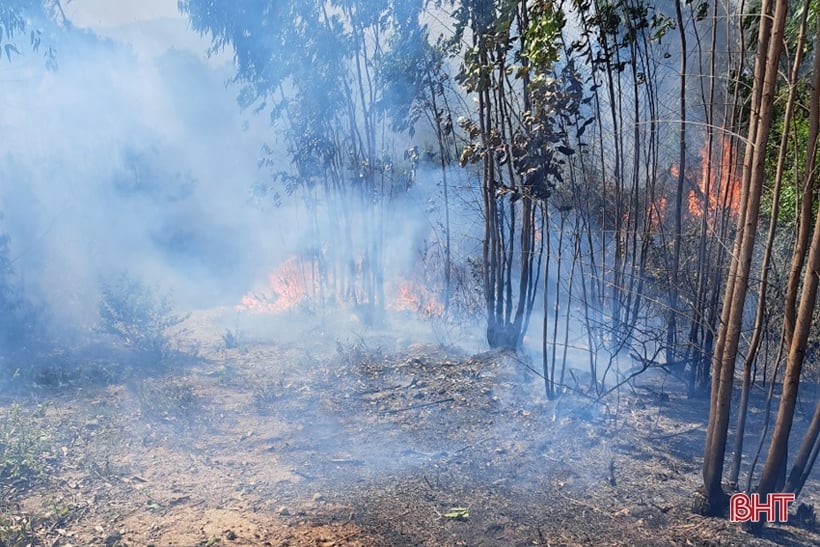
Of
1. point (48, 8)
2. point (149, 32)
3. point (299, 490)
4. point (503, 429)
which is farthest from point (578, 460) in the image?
point (149, 32)

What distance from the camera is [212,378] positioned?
6234mm

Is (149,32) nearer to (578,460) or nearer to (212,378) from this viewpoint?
(212,378)

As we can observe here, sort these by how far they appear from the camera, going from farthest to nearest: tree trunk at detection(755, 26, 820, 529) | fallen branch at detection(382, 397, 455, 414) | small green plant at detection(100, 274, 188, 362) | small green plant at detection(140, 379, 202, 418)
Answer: small green plant at detection(100, 274, 188, 362), small green plant at detection(140, 379, 202, 418), fallen branch at detection(382, 397, 455, 414), tree trunk at detection(755, 26, 820, 529)

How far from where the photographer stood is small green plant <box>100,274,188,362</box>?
6750mm

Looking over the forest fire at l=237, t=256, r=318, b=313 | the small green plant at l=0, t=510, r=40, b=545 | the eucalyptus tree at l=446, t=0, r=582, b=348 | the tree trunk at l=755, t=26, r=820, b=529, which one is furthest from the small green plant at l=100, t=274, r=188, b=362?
the tree trunk at l=755, t=26, r=820, b=529

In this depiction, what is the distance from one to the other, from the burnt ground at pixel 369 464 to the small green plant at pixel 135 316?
3.40 feet

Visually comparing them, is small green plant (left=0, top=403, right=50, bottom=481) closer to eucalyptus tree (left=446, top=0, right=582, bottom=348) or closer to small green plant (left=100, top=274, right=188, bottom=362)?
small green plant (left=100, top=274, right=188, bottom=362)

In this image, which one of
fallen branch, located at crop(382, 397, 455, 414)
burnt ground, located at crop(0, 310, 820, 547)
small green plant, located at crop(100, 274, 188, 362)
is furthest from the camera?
small green plant, located at crop(100, 274, 188, 362)

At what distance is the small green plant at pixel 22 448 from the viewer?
3.71m

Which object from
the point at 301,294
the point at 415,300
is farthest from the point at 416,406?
the point at 301,294

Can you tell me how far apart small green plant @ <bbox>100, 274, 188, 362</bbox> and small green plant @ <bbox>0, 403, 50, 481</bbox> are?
2.25 metres

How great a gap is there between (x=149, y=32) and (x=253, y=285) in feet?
20.2

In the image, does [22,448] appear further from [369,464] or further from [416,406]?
[416,406]

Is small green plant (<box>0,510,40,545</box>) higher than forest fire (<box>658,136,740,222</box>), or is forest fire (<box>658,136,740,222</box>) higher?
forest fire (<box>658,136,740,222</box>)
